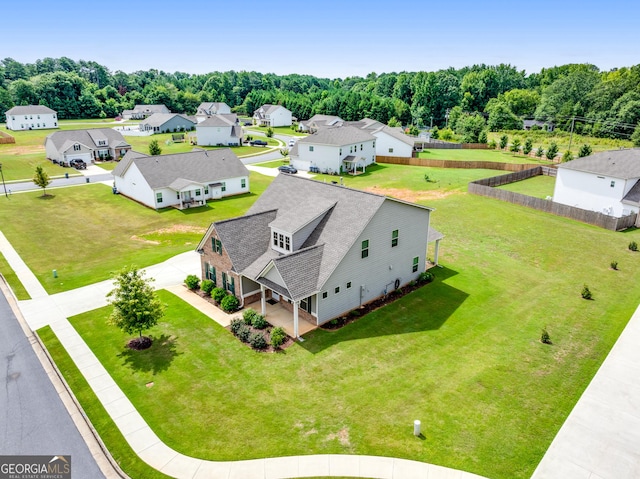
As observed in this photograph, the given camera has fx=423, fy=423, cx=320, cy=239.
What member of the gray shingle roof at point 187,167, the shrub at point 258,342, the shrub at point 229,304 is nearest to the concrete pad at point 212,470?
the shrub at point 258,342

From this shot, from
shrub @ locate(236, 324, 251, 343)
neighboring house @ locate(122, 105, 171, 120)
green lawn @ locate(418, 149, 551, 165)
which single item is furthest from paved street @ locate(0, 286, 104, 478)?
neighboring house @ locate(122, 105, 171, 120)

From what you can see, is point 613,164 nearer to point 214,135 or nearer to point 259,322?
point 259,322

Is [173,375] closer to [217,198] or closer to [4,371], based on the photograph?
[4,371]

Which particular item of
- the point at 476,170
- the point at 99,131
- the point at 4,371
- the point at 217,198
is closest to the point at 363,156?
the point at 476,170

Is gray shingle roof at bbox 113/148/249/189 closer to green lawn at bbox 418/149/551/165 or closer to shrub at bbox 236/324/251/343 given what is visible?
shrub at bbox 236/324/251/343

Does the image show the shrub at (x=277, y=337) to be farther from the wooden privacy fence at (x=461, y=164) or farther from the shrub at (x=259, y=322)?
the wooden privacy fence at (x=461, y=164)
